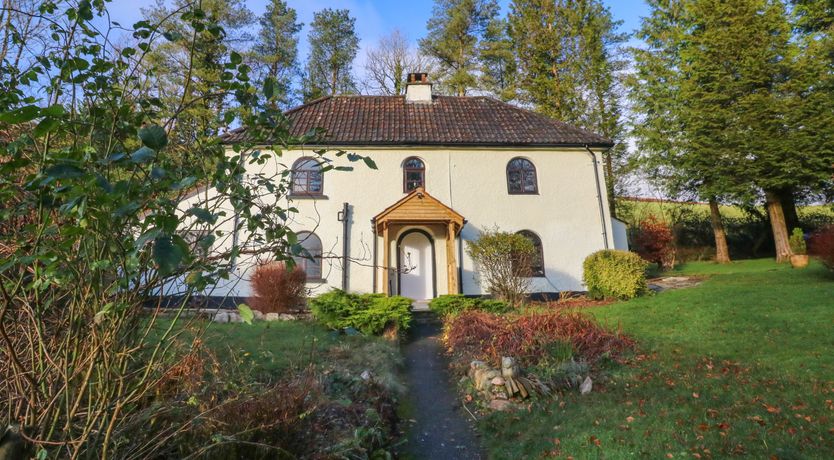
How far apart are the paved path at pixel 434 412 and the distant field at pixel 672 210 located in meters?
19.8

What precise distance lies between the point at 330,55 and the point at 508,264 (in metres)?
20.0

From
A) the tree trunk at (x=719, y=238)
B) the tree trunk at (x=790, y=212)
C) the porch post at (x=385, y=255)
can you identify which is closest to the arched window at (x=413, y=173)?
the porch post at (x=385, y=255)

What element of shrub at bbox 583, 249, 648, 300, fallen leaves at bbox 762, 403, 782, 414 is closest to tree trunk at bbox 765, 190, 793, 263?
shrub at bbox 583, 249, 648, 300

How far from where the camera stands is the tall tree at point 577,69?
862 inches

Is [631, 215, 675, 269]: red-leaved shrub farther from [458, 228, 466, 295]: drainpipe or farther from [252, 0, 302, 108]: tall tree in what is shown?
[252, 0, 302, 108]: tall tree

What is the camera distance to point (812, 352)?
542 centimetres

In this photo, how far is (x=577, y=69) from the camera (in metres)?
22.0

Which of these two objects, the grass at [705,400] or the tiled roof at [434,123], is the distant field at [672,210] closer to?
the tiled roof at [434,123]

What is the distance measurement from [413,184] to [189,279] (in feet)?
41.2

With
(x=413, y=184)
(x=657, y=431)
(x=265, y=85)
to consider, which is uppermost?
(x=413, y=184)

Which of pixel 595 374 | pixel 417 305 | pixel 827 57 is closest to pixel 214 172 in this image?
pixel 595 374

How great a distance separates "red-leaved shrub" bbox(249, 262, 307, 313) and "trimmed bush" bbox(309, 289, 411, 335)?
4.92ft

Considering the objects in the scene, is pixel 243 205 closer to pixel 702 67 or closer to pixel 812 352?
pixel 812 352

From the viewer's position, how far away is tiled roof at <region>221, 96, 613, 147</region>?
1409 centimetres
